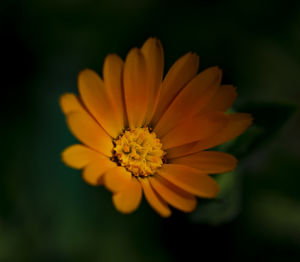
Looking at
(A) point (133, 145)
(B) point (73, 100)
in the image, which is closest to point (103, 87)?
(B) point (73, 100)

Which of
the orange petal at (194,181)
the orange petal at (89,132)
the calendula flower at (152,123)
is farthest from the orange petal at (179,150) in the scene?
the orange petal at (89,132)

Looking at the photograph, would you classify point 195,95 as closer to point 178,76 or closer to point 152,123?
point 178,76

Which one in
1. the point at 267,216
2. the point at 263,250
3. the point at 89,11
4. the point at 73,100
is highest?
the point at 89,11

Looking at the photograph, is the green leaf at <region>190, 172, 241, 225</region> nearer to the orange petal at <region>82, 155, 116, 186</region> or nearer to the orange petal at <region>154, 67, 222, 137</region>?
the orange petal at <region>154, 67, 222, 137</region>

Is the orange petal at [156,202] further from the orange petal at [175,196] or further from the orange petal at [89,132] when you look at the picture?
the orange petal at [89,132]

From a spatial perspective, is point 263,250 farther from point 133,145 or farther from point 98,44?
point 98,44

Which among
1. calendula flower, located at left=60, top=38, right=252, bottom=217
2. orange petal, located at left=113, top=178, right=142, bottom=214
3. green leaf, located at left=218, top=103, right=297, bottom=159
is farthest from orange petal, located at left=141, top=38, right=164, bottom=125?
green leaf, located at left=218, top=103, right=297, bottom=159

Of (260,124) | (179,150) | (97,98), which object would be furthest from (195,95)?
(260,124)
